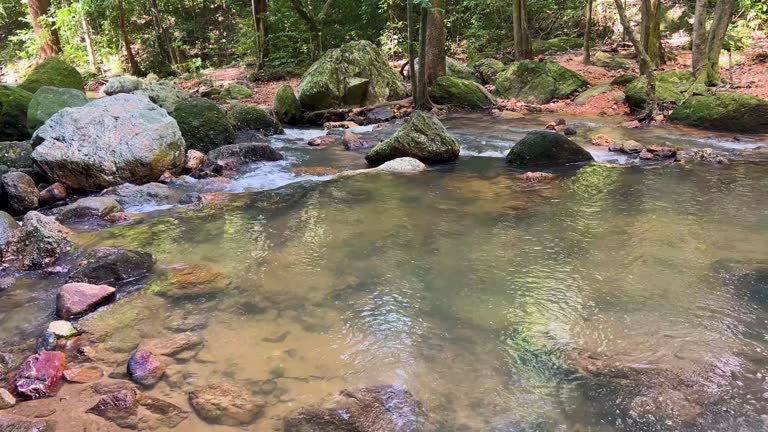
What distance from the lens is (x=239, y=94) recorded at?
16.6 meters

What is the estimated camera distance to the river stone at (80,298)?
160 inches

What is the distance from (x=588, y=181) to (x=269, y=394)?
574 cm

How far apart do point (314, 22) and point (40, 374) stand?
1729 centimetres

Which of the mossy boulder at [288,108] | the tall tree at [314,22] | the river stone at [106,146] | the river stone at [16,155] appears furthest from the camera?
the tall tree at [314,22]

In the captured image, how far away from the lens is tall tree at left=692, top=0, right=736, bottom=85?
39.4 ft

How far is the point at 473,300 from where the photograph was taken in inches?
166

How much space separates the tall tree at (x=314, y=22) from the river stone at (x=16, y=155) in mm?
11452

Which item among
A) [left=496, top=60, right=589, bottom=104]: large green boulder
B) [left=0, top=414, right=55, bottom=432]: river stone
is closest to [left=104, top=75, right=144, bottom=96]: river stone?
[left=496, top=60, right=589, bottom=104]: large green boulder

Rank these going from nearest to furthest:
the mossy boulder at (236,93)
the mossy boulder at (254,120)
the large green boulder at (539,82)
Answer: the mossy boulder at (254,120), the large green boulder at (539,82), the mossy boulder at (236,93)

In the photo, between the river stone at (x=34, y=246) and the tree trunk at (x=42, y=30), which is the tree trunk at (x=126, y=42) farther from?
the river stone at (x=34, y=246)

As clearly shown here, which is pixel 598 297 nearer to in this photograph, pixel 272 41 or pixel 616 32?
pixel 272 41

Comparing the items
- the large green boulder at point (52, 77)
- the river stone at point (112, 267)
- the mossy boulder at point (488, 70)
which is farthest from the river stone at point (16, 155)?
the mossy boulder at point (488, 70)

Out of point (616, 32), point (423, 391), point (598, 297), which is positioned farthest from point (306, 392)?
point (616, 32)

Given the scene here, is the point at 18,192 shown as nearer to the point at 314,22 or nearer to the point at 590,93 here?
the point at 590,93
